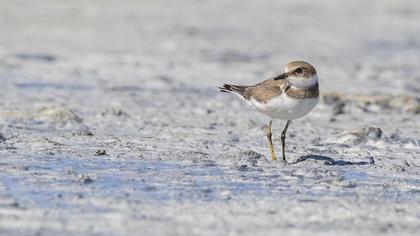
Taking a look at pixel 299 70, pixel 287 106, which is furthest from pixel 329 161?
pixel 299 70

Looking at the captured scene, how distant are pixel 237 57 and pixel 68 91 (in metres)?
3.73

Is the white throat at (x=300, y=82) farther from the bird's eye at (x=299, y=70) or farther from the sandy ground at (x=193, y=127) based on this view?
the sandy ground at (x=193, y=127)

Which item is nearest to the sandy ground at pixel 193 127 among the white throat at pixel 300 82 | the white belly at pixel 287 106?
the white belly at pixel 287 106

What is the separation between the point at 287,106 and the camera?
589 cm

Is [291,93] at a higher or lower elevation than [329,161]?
higher

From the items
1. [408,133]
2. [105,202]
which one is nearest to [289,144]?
[408,133]

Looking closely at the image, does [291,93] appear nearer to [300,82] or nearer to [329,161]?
[300,82]

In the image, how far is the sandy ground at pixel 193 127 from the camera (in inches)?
179

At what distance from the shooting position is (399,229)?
14.3 ft

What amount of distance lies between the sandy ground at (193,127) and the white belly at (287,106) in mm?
311

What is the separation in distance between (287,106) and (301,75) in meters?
0.20

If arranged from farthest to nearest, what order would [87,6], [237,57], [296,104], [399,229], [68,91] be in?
[87,6]
[237,57]
[68,91]
[296,104]
[399,229]

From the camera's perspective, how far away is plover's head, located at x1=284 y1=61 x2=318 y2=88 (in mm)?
5891

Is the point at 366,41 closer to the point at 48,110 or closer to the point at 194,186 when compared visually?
the point at 48,110
